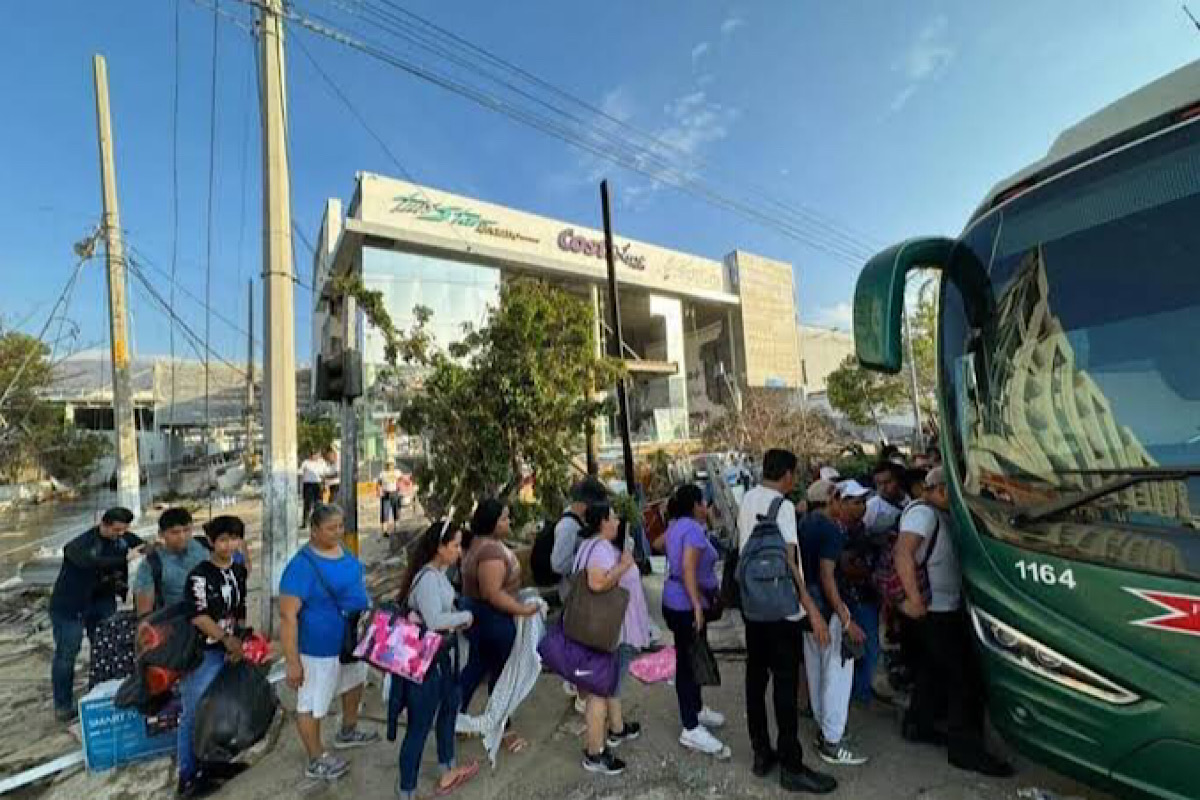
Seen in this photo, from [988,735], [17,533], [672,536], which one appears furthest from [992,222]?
[17,533]

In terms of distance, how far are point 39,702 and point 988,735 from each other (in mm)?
7197

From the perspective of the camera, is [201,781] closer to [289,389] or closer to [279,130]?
[289,389]

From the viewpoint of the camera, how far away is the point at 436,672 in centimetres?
300

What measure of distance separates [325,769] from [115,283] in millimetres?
11306

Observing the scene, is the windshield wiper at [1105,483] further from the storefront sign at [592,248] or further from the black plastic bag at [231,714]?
the storefront sign at [592,248]

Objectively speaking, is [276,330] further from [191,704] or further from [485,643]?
[485,643]

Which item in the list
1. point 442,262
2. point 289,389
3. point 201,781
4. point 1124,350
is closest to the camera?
point 1124,350

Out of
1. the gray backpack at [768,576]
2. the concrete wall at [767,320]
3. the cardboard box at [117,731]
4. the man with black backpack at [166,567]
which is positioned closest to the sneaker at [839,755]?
the gray backpack at [768,576]

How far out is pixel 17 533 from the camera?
47.5ft

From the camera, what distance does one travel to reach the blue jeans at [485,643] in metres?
3.61

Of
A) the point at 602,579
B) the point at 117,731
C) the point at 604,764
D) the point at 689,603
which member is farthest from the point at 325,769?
the point at 689,603

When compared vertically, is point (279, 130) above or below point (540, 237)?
below

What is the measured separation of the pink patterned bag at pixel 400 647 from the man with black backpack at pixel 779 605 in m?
1.62

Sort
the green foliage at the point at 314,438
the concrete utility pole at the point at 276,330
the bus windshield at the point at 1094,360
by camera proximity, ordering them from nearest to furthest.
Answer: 1. the bus windshield at the point at 1094,360
2. the concrete utility pole at the point at 276,330
3. the green foliage at the point at 314,438
